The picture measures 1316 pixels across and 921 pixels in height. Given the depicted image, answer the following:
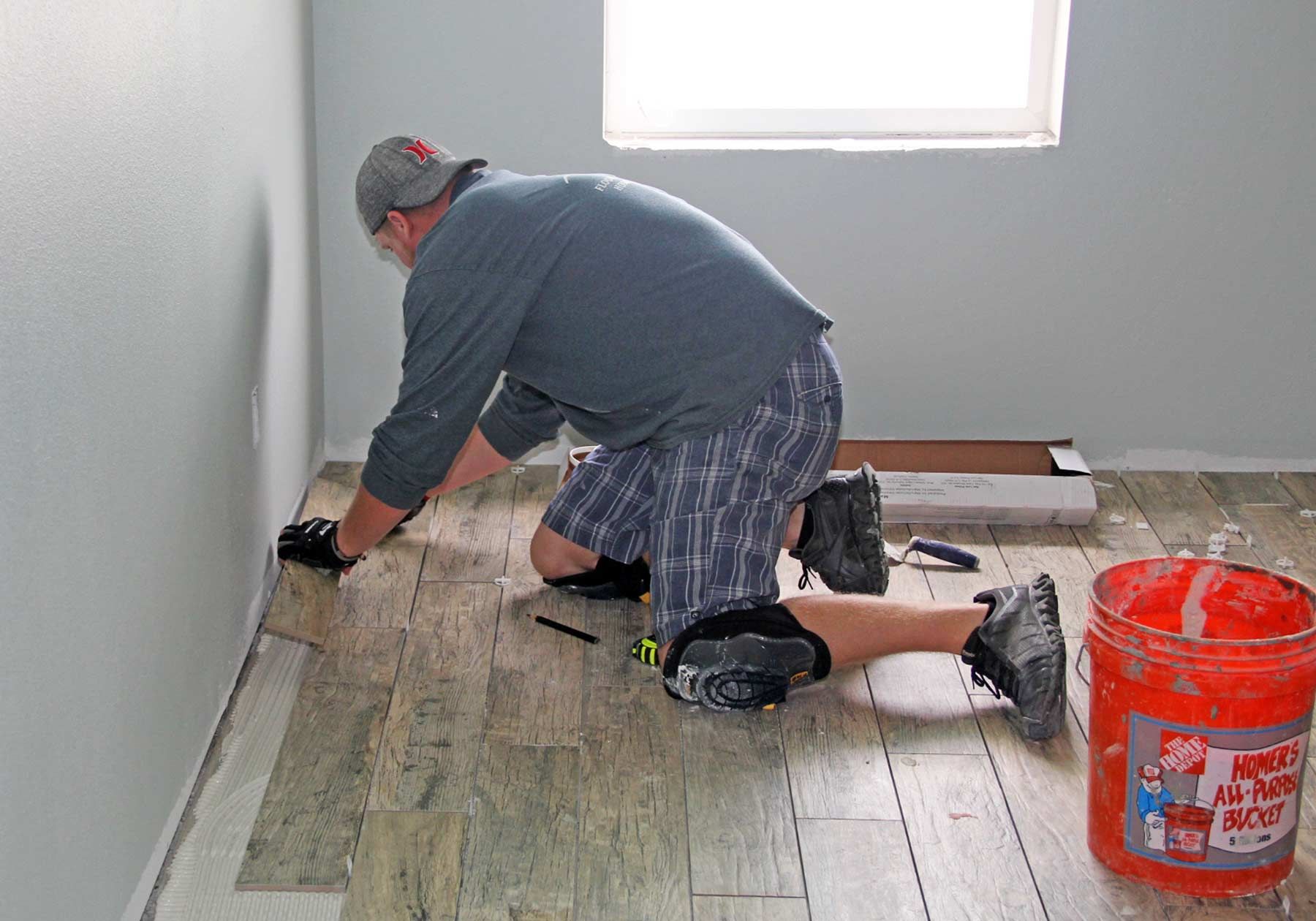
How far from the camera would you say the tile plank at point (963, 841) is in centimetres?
184

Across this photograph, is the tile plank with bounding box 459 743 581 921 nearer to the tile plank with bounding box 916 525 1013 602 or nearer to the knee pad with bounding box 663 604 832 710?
the knee pad with bounding box 663 604 832 710

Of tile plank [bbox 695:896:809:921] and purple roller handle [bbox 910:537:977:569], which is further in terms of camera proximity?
purple roller handle [bbox 910:537:977:569]

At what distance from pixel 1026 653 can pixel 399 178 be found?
1.34 meters

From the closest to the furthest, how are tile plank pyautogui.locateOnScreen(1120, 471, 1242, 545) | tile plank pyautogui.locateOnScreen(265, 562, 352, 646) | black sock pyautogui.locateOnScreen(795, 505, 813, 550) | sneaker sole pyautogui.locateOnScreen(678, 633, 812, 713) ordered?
sneaker sole pyautogui.locateOnScreen(678, 633, 812, 713) → tile plank pyautogui.locateOnScreen(265, 562, 352, 646) → black sock pyautogui.locateOnScreen(795, 505, 813, 550) → tile plank pyautogui.locateOnScreen(1120, 471, 1242, 545)

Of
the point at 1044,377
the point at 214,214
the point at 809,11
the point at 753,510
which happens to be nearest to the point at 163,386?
the point at 214,214

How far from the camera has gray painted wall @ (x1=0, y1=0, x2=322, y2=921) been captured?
1.33 meters

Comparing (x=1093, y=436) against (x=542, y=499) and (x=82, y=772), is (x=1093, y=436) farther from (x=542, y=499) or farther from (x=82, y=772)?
(x=82, y=772)

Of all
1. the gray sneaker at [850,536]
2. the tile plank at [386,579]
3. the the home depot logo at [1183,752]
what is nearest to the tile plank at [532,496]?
the tile plank at [386,579]

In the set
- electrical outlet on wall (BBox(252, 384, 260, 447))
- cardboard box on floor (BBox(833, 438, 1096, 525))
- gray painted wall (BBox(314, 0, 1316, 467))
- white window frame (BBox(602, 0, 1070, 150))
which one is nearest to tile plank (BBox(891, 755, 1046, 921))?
cardboard box on floor (BBox(833, 438, 1096, 525))

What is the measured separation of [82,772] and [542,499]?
1.84 meters

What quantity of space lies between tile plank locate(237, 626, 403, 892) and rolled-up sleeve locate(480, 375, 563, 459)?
47 cm

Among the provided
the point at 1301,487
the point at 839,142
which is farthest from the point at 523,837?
the point at 1301,487

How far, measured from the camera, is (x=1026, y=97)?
3.31 m

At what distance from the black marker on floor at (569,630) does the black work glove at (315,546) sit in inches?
14.7
